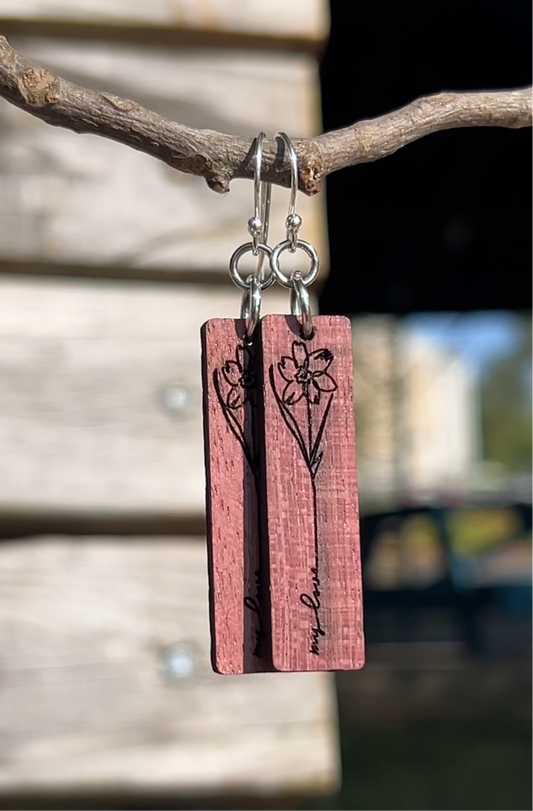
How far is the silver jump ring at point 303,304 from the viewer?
618 mm

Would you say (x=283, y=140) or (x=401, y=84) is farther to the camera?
(x=401, y=84)

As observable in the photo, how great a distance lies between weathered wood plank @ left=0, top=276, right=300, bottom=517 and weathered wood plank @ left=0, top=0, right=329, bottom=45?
0.83 ft

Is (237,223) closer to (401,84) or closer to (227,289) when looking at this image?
(227,289)

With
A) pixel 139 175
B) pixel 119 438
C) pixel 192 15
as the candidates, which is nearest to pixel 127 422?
pixel 119 438

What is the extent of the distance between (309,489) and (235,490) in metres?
0.04

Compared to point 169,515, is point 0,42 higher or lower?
higher

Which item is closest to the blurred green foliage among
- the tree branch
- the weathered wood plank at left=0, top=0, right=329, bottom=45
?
the weathered wood plank at left=0, top=0, right=329, bottom=45

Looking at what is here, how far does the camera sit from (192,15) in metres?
1.02

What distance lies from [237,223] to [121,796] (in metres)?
0.57

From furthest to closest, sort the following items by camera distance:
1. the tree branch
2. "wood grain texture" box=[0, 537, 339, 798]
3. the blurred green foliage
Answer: the blurred green foliage < "wood grain texture" box=[0, 537, 339, 798] < the tree branch

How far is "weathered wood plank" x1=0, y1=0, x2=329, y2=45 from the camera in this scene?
100cm

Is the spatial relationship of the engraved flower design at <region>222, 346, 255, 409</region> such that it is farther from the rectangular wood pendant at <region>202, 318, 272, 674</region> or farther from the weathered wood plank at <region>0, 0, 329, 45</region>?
the weathered wood plank at <region>0, 0, 329, 45</region>

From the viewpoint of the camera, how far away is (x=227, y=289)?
3.46ft

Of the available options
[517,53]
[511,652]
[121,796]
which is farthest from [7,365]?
[511,652]
